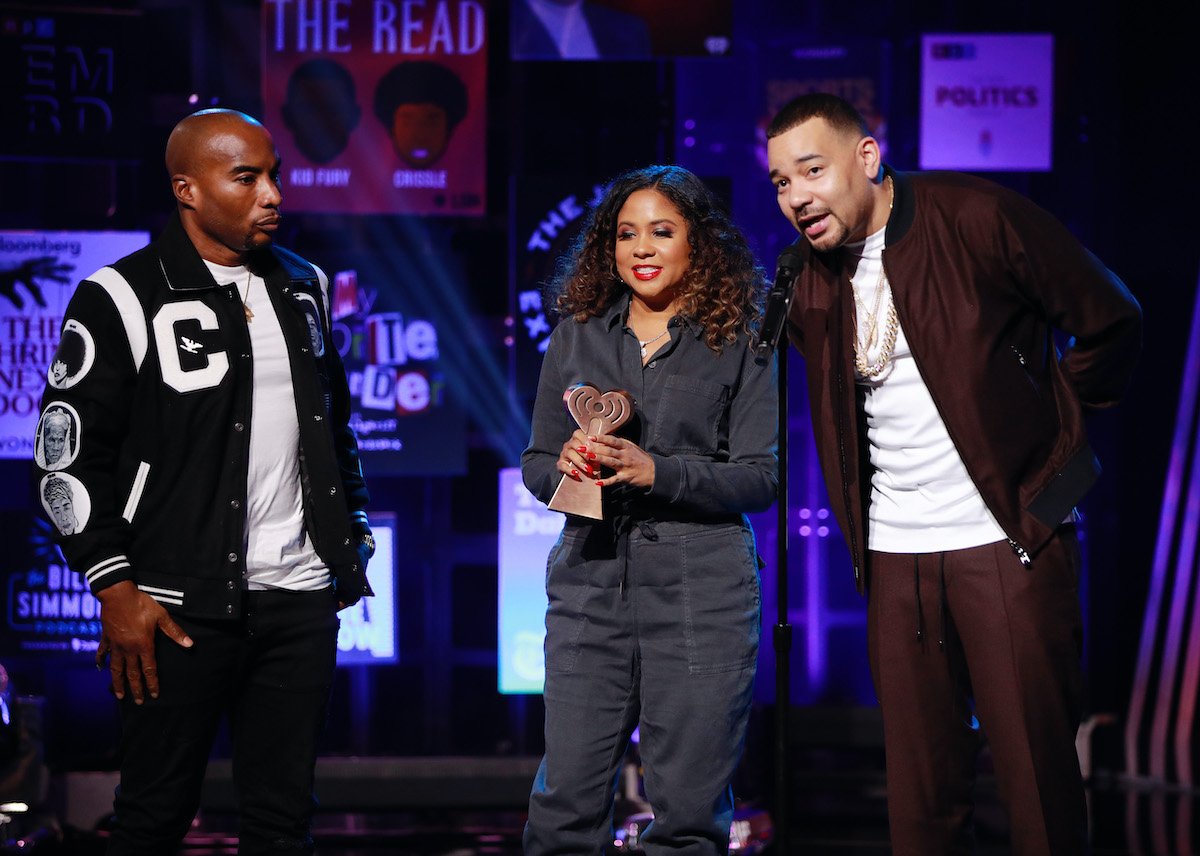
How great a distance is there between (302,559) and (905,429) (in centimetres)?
126

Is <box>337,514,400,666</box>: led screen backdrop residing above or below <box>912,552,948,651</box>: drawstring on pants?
below

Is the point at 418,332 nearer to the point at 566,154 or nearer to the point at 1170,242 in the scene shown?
the point at 566,154

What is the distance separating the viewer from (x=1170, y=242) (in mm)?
4594

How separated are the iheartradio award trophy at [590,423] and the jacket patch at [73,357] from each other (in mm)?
956

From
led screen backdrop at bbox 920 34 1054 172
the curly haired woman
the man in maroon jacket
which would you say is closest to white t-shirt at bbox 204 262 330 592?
the curly haired woman

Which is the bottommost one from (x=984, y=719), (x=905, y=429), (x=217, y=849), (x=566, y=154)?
(x=217, y=849)

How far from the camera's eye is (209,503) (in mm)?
2490

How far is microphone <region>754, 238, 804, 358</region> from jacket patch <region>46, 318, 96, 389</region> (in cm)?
132

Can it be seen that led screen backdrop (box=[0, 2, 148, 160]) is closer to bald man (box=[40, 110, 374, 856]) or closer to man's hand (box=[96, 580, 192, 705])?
bald man (box=[40, 110, 374, 856])

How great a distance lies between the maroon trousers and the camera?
2375 millimetres

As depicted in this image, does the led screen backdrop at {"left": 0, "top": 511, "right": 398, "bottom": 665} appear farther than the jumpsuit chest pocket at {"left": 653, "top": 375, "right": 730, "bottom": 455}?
Yes

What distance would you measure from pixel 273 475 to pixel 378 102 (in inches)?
94.9

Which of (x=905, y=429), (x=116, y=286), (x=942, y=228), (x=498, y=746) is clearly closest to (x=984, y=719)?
(x=905, y=429)

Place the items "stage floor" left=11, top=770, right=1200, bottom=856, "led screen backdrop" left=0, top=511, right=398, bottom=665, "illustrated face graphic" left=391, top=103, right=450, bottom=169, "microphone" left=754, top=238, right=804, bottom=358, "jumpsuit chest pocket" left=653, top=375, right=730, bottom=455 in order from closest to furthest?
1. "microphone" left=754, top=238, right=804, bottom=358
2. "jumpsuit chest pocket" left=653, top=375, right=730, bottom=455
3. "stage floor" left=11, top=770, right=1200, bottom=856
4. "led screen backdrop" left=0, top=511, right=398, bottom=665
5. "illustrated face graphic" left=391, top=103, right=450, bottom=169
